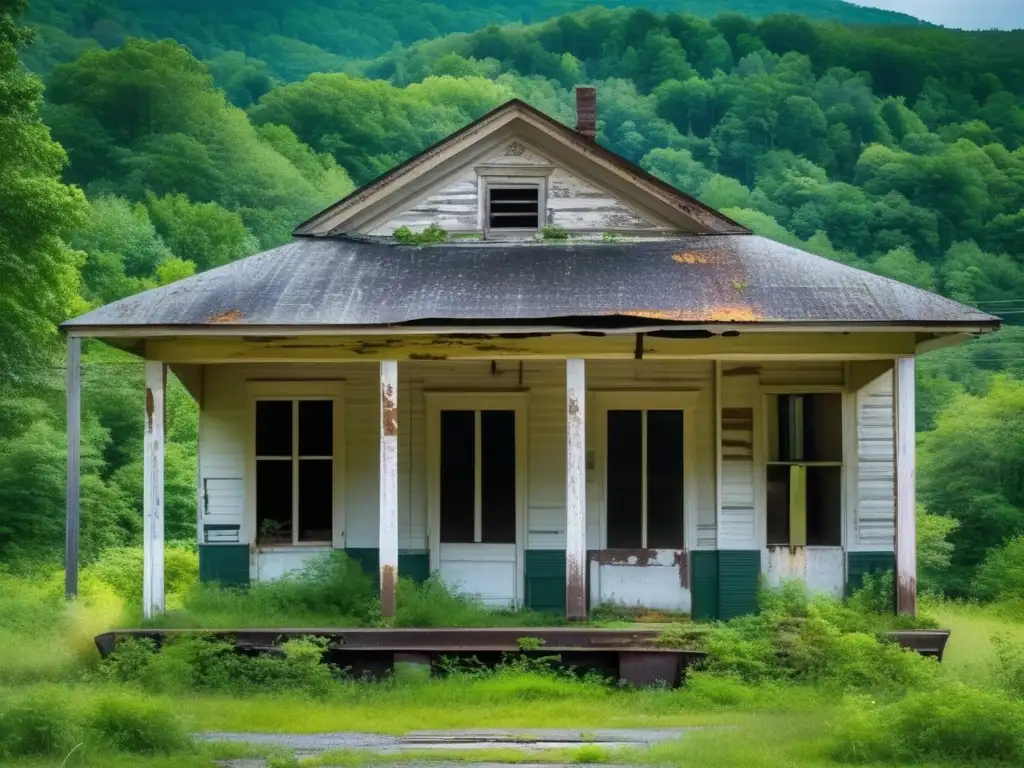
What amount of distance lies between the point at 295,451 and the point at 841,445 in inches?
245

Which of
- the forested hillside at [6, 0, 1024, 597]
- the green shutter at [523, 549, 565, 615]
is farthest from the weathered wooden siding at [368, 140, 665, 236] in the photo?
the forested hillside at [6, 0, 1024, 597]

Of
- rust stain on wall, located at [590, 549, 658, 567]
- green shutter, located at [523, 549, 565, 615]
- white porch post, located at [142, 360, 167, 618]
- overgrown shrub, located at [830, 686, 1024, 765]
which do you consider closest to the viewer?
overgrown shrub, located at [830, 686, 1024, 765]

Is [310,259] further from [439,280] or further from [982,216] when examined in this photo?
[982,216]

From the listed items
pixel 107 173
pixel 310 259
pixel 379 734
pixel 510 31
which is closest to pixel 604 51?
pixel 510 31

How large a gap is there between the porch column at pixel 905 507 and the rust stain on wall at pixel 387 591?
5.09 metres

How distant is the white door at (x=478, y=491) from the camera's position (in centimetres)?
1966

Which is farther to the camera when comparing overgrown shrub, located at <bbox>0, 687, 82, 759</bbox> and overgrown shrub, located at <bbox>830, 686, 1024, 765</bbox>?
overgrown shrub, located at <bbox>830, 686, 1024, 765</bbox>

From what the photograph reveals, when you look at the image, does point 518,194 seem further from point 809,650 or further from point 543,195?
point 809,650

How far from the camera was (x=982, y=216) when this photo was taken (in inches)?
3019

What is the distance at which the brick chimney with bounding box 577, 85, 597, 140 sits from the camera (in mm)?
21859

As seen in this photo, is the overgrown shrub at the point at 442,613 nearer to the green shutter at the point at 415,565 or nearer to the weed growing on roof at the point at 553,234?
the green shutter at the point at 415,565

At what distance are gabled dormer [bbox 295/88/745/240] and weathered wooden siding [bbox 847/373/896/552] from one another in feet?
8.28

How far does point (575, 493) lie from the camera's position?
1730 centimetres

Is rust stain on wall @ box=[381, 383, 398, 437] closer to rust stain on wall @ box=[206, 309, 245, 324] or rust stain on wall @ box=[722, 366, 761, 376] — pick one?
rust stain on wall @ box=[206, 309, 245, 324]
